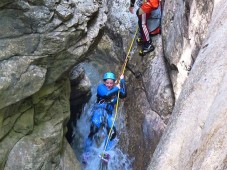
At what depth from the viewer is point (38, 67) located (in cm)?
445

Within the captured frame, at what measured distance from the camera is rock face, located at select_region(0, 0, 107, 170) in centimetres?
414

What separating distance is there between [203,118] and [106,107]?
490 cm

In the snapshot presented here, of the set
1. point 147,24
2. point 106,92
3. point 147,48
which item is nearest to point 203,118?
point 106,92

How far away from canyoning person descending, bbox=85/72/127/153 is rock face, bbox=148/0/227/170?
12.7 ft

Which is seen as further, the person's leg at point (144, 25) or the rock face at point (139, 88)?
the person's leg at point (144, 25)

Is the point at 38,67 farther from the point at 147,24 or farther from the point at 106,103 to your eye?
the point at 147,24

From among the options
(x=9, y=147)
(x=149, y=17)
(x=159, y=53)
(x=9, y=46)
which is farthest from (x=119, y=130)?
(x=9, y=46)

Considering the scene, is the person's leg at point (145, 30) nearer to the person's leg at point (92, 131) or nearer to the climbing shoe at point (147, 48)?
the climbing shoe at point (147, 48)

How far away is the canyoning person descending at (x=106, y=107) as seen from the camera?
7867mm

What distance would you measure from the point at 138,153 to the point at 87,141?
1380 mm

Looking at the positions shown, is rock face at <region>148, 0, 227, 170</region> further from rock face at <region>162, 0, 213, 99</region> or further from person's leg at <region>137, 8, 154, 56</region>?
person's leg at <region>137, 8, 154, 56</region>

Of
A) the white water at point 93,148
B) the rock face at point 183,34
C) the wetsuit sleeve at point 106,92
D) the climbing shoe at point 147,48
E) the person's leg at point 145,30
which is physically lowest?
the white water at point 93,148

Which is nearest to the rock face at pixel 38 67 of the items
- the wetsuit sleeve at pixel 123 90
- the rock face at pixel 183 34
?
the rock face at pixel 183 34

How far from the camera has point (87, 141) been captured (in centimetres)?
809
